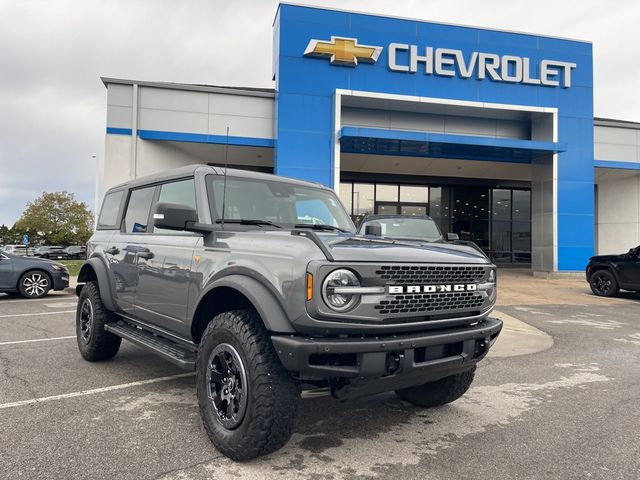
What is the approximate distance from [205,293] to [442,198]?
23.7m

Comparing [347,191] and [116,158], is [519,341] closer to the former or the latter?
[116,158]

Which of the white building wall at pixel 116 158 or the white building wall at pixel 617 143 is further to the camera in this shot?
the white building wall at pixel 617 143

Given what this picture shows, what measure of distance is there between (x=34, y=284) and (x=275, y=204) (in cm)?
991

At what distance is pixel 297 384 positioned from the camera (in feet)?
9.16

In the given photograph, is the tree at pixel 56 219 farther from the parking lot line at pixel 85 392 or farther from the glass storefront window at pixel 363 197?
the parking lot line at pixel 85 392

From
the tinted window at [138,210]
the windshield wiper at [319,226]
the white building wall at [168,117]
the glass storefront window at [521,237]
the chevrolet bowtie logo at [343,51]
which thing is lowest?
the windshield wiper at [319,226]

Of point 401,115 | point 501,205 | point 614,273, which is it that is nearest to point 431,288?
point 614,273

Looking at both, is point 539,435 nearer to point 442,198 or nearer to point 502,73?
point 502,73

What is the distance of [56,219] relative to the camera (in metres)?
57.2

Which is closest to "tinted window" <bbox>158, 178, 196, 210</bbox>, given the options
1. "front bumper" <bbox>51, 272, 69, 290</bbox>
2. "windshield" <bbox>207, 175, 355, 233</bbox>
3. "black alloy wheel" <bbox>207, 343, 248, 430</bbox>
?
"windshield" <bbox>207, 175, 355, 233</bbox>

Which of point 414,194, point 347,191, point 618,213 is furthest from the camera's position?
point 414,194

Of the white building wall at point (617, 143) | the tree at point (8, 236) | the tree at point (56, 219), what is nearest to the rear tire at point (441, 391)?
the white building wall at point (617, 143)

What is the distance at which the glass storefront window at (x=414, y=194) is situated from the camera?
2486cm

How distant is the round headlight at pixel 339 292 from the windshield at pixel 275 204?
1216 millimetres
